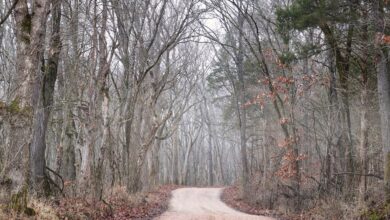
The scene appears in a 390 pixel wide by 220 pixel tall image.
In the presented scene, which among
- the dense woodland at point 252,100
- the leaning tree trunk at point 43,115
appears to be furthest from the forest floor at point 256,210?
the leaning tree trunk at point 43,115

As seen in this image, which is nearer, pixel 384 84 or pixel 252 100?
pixel 384 84

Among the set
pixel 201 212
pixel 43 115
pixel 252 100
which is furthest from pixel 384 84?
pixel 43 115

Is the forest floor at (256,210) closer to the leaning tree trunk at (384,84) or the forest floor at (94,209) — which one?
the leaning tree trunk at (384,84)

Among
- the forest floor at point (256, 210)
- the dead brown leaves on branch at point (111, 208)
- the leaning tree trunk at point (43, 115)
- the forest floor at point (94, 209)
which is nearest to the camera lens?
the forest floor at point (94, 209)

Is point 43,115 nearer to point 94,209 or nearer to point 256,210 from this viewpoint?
point 94,209

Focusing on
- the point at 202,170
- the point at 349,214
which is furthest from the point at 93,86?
the point at 202,170

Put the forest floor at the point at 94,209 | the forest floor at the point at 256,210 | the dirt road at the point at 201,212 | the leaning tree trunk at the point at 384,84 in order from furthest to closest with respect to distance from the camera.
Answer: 1. the forest floor at the point at 256,210
2. the dirt road at the point at 201,212
3. the leaning tree trunk at the point at 384,84
4. the forest floor at the point at 94,209

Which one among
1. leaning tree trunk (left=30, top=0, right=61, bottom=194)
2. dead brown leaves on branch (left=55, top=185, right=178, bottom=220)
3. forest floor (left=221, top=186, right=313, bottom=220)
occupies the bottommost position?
forest floor (left=221, top=186, right=313, bottom=220)

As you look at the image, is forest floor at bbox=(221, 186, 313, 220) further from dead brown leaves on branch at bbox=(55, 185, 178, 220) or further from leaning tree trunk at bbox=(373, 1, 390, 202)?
dead brown leaves on branch at bbox=(55, 185, 178, 220)

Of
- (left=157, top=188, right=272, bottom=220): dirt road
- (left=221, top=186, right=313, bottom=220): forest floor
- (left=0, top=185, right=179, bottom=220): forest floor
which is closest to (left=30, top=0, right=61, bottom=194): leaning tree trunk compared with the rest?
(left=0, top=185, right=179, bottom=220): forest floor

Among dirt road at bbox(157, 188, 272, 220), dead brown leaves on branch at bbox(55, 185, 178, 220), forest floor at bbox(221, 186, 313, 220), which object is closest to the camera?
dead brown leaves on branch at bbox(55, 185, 178, 220)

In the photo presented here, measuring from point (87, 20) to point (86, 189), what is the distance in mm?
6568

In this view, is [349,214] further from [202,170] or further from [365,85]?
[202,170]

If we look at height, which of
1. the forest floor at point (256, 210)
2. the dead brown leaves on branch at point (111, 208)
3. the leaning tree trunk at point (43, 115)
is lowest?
the forest floor at point (256, 210)
